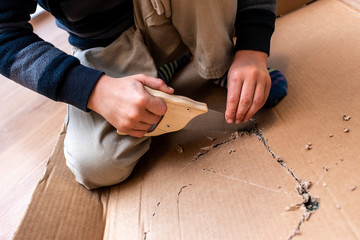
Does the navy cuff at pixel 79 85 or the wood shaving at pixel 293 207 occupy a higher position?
the navy cuff at pixel 79 85

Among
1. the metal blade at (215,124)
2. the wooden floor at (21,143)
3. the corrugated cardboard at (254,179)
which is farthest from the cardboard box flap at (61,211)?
the metal blade at (215,124)

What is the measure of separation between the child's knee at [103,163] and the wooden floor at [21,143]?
7.6 inches

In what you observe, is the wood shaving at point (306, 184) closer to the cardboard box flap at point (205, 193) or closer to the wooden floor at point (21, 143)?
the cardboard box flap at point (205, 193)

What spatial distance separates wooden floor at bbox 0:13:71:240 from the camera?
2.28 feet

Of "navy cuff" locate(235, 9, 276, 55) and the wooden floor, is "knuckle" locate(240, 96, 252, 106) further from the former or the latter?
the wooden floor

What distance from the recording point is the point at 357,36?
0.64 metres

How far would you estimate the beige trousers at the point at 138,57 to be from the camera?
1.75 feet

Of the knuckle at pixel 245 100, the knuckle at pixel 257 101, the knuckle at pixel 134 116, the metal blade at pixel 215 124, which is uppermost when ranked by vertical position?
the knuckle at pixel 134 116

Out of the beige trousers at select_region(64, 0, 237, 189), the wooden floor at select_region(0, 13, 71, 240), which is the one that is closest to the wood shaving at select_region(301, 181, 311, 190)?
the beige trousers at select_region(64, 0, 237, 189)

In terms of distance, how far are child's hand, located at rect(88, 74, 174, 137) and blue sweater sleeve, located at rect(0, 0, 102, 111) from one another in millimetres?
22

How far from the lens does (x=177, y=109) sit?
486mm

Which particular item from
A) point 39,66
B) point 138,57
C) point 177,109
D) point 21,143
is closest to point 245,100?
point 177,109

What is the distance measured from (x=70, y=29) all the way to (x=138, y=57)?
15 centimetres

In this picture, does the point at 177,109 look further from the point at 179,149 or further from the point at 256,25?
the point at 256,25
